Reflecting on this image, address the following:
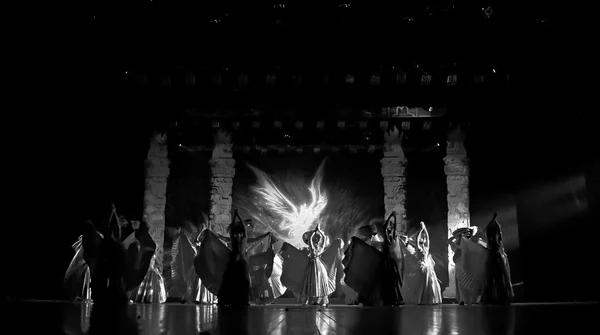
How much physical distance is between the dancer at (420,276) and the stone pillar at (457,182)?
2.96m

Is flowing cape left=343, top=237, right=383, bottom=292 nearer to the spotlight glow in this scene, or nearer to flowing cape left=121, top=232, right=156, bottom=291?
flowing cape left=121, top=232, right=156, bottom=291

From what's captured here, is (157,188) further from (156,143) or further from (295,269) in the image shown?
(295,269)

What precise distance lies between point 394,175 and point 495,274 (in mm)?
5419

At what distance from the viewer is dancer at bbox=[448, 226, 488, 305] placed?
36.7 feet

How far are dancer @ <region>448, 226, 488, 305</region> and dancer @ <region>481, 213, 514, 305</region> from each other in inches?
15.2

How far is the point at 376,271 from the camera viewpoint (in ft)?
32.8

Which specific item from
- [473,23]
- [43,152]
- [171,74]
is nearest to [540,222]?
[473,23]

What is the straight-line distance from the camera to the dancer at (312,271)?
11.8m

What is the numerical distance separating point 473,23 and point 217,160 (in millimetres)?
7616

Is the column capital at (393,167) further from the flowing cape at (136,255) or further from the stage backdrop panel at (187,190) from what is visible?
the flowing cape at (136,255)

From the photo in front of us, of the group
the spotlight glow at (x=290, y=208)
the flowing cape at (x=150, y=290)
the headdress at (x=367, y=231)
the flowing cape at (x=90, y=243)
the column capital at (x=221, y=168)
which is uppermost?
the column capital at (x=221, y=168)

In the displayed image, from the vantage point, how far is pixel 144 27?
541 inches

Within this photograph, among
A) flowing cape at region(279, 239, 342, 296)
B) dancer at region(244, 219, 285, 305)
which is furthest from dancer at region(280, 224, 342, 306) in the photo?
dancer at region(244, 219, 285, 305)

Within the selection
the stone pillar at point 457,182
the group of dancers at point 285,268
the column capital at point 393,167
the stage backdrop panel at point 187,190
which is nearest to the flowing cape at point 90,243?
the group of dancers at point 285,268
